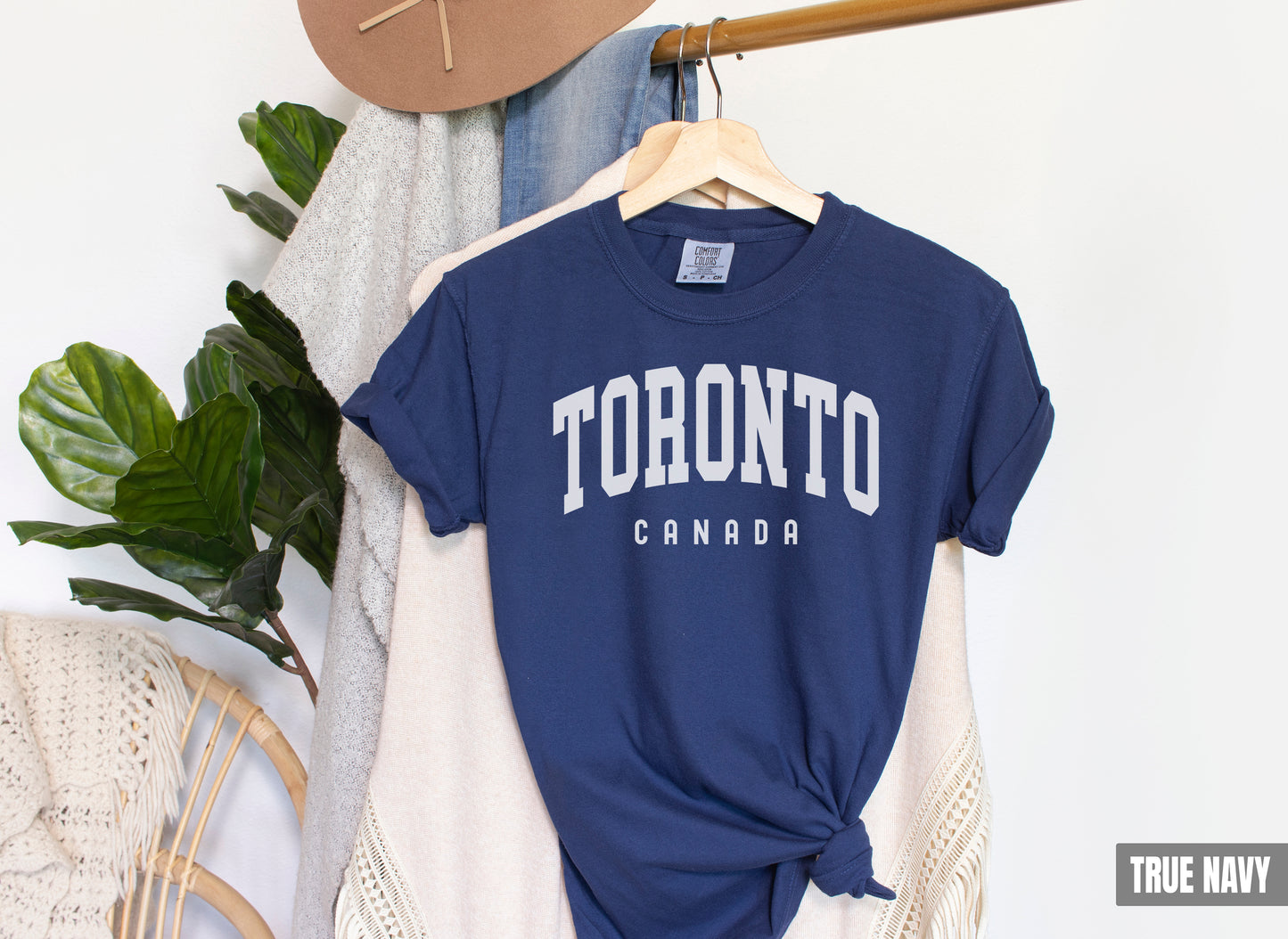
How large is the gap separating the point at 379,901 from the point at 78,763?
1.37 feet

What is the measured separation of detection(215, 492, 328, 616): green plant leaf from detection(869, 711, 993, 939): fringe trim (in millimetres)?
616

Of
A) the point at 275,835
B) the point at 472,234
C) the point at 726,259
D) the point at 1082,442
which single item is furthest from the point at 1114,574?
the point at 275,835

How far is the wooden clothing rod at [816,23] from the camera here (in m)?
0.71

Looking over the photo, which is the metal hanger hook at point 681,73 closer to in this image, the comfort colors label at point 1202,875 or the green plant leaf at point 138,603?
the green plant leaf at point 138,603

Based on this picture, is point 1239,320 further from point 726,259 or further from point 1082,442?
point 726,259

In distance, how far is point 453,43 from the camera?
0.86 meters

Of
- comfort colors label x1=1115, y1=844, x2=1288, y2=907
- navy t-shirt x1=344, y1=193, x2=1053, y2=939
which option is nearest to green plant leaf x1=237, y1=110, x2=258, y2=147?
navy t-shirt x1=344, y1=193, x2=1053, y2=939

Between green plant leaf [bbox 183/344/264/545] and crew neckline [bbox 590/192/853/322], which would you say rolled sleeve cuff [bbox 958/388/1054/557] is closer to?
crew neckline [bbox 590/192/853/322]

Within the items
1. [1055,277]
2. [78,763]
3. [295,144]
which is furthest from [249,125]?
[1055,277]

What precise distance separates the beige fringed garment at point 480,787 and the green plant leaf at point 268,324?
0.19 metres

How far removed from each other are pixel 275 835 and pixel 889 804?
94 centimetres

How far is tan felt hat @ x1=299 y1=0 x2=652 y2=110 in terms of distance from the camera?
0.85m

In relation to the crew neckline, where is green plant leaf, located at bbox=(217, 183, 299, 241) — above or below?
above

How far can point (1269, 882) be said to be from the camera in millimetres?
1133
